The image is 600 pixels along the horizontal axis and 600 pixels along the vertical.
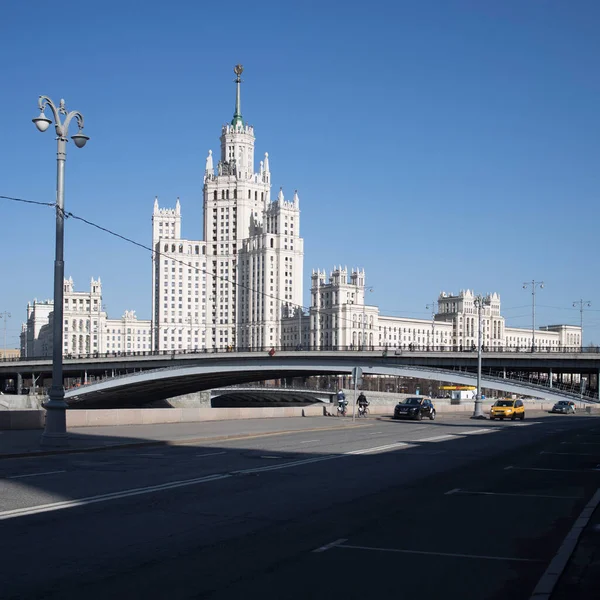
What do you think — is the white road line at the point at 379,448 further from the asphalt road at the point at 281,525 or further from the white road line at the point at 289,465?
the asphalt road at the point at 281,525

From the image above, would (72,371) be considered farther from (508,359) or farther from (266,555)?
(266,555)

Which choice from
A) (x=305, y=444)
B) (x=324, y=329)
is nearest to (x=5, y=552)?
(x=305, y=444)

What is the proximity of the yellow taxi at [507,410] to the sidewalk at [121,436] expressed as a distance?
20.4 metres

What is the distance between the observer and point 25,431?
29.9 meters

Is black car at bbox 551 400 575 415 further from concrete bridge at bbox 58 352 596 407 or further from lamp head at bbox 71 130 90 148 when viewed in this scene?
lamp head at bbox 71 130 90 148

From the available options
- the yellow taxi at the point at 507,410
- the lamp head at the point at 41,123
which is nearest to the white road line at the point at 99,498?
the lamp head at the point at 41,123

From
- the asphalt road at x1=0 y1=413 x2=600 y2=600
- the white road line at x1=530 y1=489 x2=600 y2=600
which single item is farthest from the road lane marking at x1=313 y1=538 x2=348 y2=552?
the white road line at x1=530 y1=489 x2=600 y2=600

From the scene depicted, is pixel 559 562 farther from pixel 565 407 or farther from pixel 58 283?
pixel 565 407

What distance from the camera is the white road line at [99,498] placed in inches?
468

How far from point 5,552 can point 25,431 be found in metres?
21.7

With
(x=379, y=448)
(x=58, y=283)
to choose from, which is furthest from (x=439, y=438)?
(x=58, y=283)

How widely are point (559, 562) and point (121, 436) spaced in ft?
69.4

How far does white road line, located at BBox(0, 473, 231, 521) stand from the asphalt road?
0.10 feet

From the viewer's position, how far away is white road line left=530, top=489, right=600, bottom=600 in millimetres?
7922
